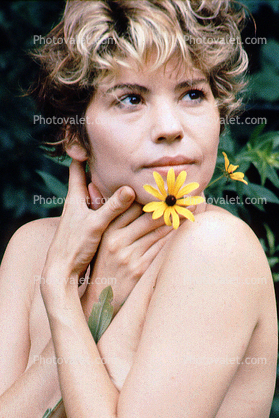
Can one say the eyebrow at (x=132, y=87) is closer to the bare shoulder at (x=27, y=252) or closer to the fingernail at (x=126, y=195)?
the fingernail at (x=126, y=195)

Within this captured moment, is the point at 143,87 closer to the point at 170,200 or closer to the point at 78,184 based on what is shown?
the point at 170,200

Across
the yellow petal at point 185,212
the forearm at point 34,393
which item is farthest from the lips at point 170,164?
the forearm at point 34,393

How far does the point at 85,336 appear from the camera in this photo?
40.7 inches

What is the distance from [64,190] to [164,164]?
851 mm

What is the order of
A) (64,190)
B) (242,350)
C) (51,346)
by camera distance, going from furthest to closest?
(64,190)
(51,346)
(242,350)

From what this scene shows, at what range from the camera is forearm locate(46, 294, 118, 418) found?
3.06 ft

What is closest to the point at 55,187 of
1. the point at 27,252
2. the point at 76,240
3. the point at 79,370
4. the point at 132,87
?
the point at 27,252

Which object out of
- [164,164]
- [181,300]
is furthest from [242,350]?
[164,164]

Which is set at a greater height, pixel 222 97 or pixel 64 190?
pixel 222 97

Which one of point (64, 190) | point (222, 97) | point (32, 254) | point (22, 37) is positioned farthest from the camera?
point (22, 37)

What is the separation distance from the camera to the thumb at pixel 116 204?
110cm

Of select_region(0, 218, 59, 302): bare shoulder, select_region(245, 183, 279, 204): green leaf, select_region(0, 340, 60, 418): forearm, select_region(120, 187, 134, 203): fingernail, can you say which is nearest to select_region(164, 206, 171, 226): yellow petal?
select_region(120, 187, 134, 203): fingernail

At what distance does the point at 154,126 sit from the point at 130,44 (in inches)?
8.3

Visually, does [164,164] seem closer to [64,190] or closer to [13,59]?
[64,190]
